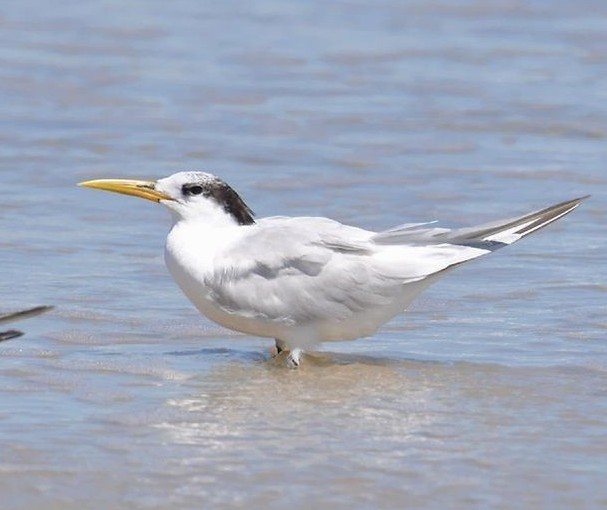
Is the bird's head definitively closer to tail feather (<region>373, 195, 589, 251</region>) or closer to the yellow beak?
the yellow beak

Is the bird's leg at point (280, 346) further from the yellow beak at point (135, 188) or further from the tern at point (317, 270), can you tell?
the yellow beak at point (135, 188)

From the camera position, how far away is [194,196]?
7.68m

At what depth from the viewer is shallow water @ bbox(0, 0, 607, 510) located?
5.88m

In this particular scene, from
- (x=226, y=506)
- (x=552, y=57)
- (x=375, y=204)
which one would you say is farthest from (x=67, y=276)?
(x=552, y=57)

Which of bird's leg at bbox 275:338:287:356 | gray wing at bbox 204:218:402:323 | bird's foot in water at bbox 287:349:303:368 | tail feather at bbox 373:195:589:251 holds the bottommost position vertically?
bird's foot in water at bbox 287:349:303:368

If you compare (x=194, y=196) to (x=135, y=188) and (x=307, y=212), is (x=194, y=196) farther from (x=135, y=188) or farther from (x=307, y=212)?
(x=307, y=212)

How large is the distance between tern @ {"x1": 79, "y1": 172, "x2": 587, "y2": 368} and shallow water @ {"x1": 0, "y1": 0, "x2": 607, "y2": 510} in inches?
8.1

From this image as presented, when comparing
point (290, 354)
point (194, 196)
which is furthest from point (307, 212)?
point (290, 354)

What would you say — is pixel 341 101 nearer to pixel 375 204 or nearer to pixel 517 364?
pixel 375 204

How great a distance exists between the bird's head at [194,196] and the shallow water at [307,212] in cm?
57

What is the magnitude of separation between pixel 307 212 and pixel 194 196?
8.11ft

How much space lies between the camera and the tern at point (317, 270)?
290 inches

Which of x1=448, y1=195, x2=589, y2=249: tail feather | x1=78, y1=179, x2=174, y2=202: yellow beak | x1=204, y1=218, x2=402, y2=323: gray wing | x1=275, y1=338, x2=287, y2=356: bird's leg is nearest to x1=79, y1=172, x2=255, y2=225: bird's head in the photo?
x1=78, y1=179, x2=174, y2=202: yellow beak

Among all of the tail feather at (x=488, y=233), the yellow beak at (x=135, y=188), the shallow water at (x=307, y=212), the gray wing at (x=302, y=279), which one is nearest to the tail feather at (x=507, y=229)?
the tail feather at (x=488, y=233)
